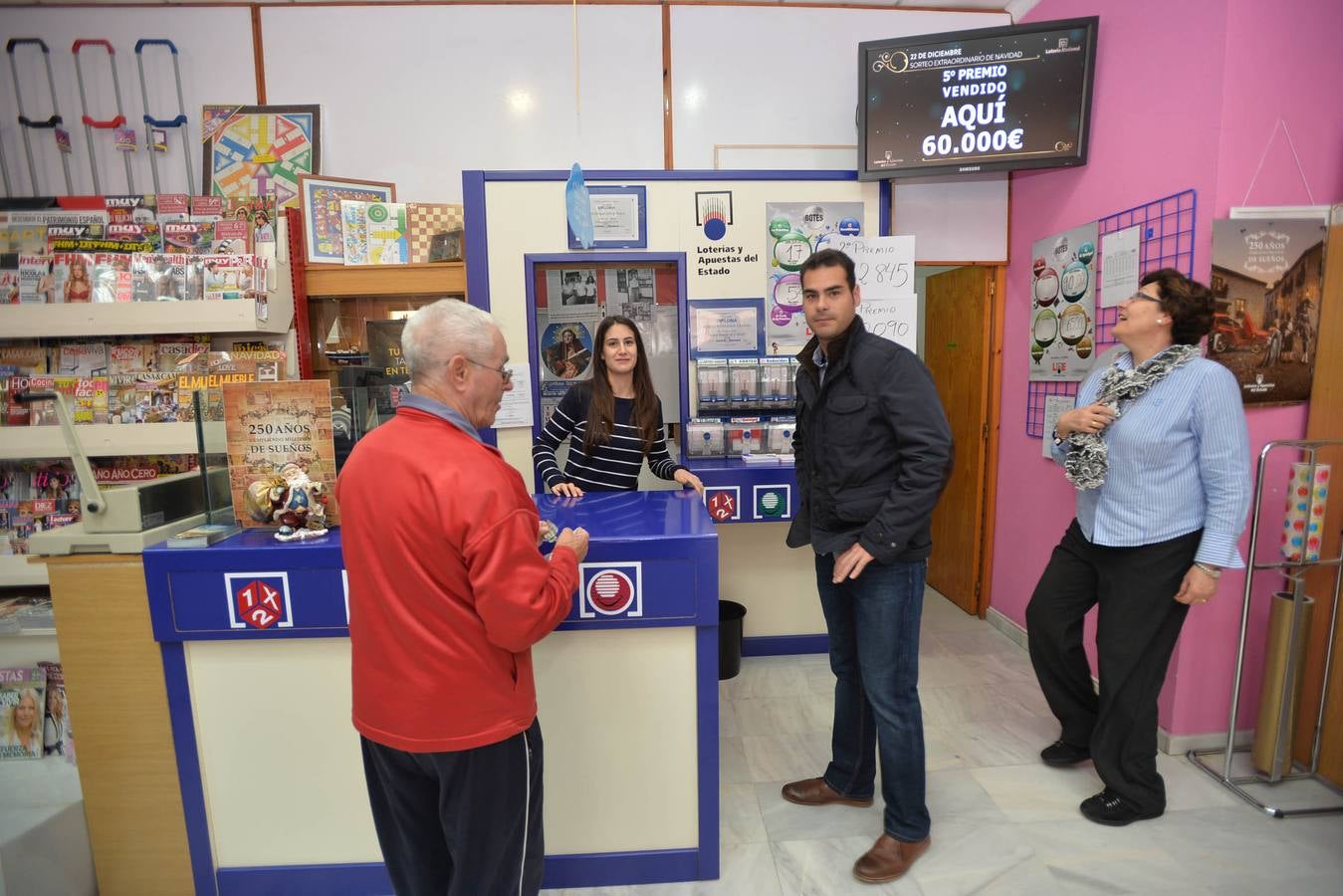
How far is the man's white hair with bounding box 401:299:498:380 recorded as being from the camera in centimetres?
119

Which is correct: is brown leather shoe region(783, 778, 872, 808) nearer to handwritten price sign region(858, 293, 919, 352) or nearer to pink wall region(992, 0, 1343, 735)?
pink wall region(992, 0, 1343, 735)

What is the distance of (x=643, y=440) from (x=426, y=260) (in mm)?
1496

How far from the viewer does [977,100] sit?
2.99 meters

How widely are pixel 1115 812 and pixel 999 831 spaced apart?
393 millimetres

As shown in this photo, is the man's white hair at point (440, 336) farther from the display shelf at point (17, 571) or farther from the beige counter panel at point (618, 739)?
the display shelf at point (17, 571)

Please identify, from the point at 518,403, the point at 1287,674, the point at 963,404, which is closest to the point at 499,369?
the point at 518,403

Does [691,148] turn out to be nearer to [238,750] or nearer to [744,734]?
[744,734]

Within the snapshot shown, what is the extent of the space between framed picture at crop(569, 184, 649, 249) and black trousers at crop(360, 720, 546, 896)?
94.5 inches

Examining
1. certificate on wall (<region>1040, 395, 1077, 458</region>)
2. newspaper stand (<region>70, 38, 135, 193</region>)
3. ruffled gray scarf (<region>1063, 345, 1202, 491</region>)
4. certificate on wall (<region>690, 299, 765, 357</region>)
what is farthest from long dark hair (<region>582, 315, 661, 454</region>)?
newspaper stand (<region>70, 38, 135, 193</region>)

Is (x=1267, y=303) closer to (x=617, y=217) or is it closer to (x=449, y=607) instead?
(x=617, y=217)

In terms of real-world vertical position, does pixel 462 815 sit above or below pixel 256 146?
below

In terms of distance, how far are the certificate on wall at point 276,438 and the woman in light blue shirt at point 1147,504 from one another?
2.30 m

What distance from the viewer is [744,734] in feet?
8.81

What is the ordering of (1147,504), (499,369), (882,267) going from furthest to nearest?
(882,267) < (1147,504) < (499,369)
